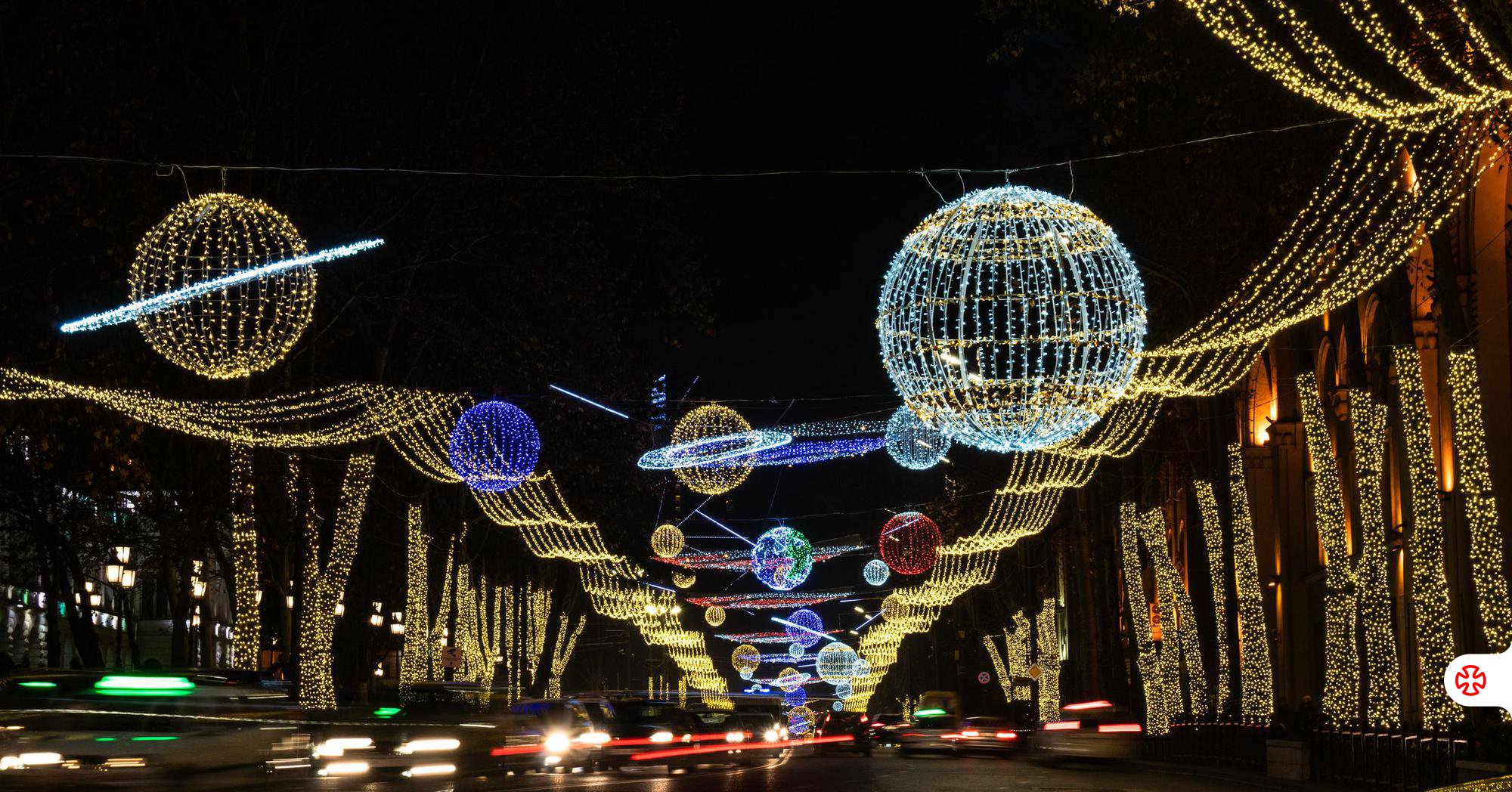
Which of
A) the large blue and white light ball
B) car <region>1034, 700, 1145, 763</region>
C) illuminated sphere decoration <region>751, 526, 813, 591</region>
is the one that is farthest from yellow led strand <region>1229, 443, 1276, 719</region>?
illuminated sphere decoration <region>751, 526, 813, 591</region>

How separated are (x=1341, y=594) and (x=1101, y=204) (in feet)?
31.3

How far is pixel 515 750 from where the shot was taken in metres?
25.3

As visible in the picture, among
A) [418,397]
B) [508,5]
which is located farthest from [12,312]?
[508,5]

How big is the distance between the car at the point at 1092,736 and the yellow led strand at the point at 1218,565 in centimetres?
250

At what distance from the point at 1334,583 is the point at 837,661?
8238 centimetres

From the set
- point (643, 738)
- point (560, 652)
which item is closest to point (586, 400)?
point (643, 738)

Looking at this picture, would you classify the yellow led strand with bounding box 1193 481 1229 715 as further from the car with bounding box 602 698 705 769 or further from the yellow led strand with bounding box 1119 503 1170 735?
the car with bounding box 602 698 705 769

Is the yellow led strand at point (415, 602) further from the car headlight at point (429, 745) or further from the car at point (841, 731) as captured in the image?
the car headlight at point (429, 745)

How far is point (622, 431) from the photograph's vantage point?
43500mm

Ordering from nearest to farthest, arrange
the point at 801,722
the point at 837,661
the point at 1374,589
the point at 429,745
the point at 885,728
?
the point at 429,745 → the point at 1374,589 → the point at 885,728 → the point at 801,722 → the point at 837,661

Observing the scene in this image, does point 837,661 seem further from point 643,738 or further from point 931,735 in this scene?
point 643,738

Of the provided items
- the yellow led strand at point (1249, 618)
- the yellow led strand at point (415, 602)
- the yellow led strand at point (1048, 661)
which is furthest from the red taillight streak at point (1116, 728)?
the yellow led strand at point (1048, 661)

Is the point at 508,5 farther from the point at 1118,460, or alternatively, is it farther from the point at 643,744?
the point at 1118,460

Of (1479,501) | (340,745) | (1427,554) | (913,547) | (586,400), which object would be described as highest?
(586,400)
